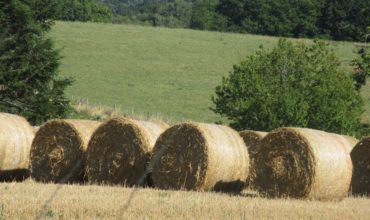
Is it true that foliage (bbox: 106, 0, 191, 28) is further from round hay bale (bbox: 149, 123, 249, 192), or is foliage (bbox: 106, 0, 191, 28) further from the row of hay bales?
round hay bale (bbox: 149, 123, 249, 192)

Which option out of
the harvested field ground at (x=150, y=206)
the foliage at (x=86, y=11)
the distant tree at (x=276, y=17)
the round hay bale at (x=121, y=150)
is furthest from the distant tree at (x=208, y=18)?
the harvested field ground at (x=150, y=206)

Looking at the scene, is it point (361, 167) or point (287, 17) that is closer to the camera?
point (361, 167)

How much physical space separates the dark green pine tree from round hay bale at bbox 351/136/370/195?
1333 centimetres

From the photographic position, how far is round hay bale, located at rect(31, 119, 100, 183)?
1906cm

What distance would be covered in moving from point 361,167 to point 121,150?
6.94 meters

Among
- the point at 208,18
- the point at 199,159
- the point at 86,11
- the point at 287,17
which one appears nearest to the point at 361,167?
the point at 199,159

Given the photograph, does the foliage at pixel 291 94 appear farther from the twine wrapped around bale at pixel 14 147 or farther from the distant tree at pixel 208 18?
the distant tree at pixel 208 18

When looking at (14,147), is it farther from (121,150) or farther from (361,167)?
(361,167)

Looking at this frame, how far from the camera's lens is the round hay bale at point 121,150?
1814 centimetres

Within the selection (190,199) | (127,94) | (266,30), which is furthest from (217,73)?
(190,199)

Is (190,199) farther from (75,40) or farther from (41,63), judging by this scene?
(75,40)

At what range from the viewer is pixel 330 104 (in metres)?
39.9

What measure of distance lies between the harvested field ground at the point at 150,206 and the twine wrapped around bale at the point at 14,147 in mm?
2479

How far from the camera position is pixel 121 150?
1836cm
